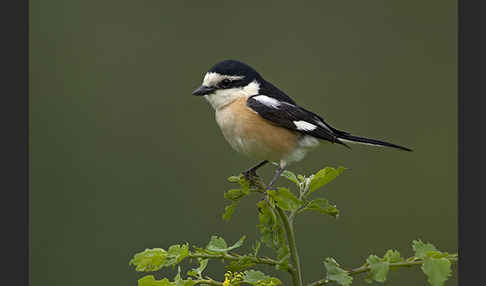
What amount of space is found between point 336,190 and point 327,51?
1.41 meters

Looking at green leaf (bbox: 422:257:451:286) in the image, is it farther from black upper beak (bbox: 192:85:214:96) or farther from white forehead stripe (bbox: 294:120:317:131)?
black upper beak (bbox: 192:85:214:96)

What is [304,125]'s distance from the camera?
3.14 metres

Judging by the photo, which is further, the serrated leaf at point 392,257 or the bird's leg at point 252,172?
the bird's leg at point 252,172

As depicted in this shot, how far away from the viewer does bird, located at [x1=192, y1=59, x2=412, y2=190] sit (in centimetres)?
308

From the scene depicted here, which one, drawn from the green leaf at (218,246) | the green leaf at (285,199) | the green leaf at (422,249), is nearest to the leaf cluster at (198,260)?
the green leaf at (218,246)

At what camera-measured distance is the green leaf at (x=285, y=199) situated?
2.05 metres

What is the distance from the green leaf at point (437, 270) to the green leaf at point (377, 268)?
103 mm

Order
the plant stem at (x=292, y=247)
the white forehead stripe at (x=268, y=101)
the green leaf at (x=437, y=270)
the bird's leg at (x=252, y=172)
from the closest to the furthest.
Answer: the green leaf at (x=437, y=270) → the plant stem at (x=292, y=247) → the bird's leg at (x=252, y=172) → the white forehead stripe at (x=268, y=101)

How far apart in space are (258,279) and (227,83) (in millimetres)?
1332

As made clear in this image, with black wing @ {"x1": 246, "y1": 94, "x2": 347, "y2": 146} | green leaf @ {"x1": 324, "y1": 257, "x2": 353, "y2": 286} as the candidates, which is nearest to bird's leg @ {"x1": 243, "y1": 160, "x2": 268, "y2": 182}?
black wing @ {"x1": 246, "y1": 94, "x2": 347, "y2": 146}

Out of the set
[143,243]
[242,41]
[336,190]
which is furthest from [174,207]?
[242,41]

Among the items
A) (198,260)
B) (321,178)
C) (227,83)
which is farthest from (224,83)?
(198,260)

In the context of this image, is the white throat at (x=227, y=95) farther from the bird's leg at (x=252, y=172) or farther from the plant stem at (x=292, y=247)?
the plant stem at (x=292, y=247)

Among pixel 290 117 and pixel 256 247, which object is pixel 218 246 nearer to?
pixel 256 247
